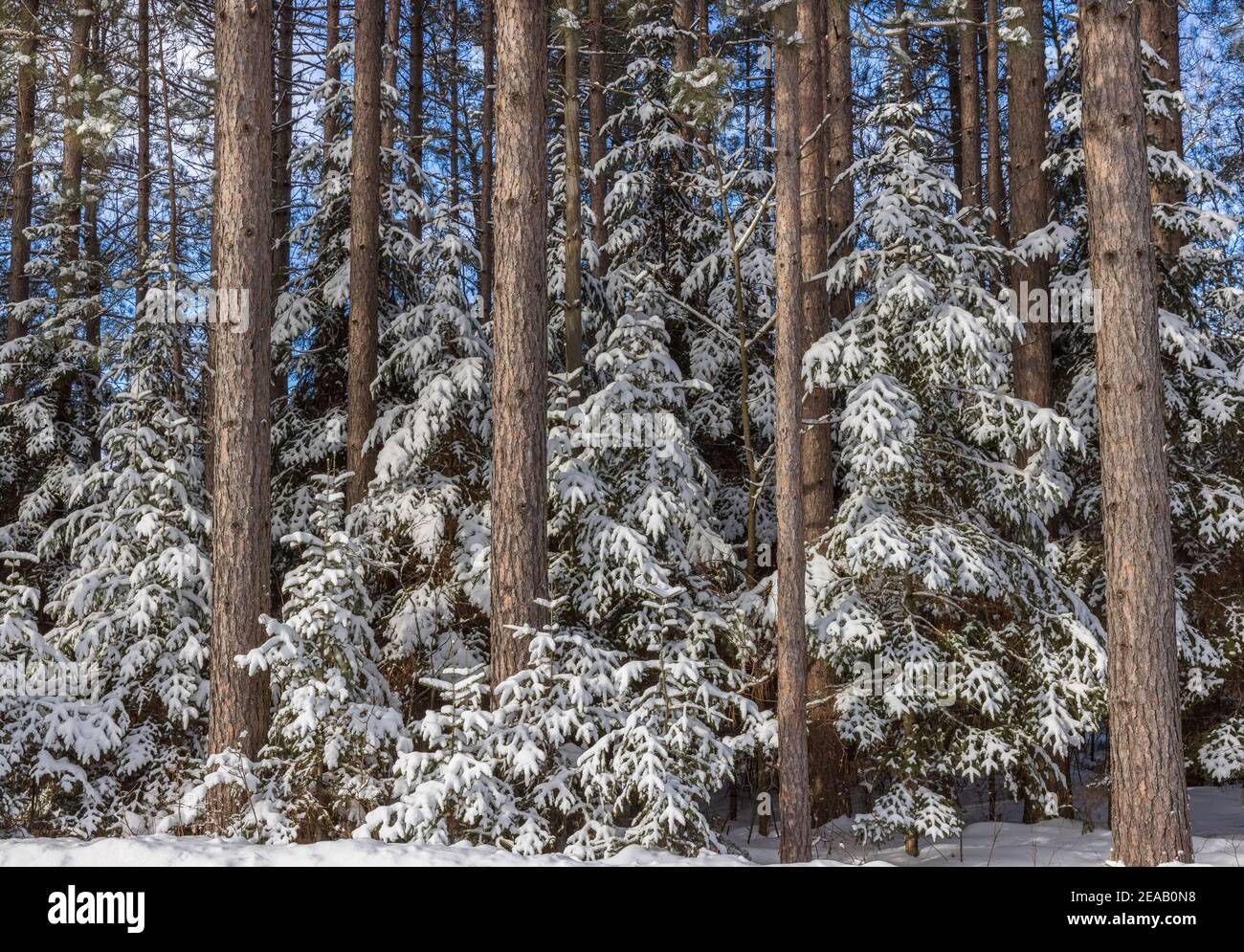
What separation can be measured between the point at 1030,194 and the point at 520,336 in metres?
6.73

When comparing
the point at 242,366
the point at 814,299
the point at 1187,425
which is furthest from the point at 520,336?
the point at 1187,425

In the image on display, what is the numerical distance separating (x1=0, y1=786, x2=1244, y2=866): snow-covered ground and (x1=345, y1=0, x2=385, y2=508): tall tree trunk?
5.28 m

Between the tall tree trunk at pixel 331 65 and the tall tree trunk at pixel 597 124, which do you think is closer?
the tall tree trunk at pixel 331 65

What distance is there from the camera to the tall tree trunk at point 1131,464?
6.78 metres

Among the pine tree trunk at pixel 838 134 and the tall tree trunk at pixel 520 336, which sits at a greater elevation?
the pine tree trunk at pixel 838 134

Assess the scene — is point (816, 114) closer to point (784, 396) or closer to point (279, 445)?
point (784, 396)

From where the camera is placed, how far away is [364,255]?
1142 centimetres

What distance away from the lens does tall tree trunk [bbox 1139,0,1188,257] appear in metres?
11.7

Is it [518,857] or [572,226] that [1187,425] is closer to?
[572,226]

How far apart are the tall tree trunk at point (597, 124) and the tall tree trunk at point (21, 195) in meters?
7.90

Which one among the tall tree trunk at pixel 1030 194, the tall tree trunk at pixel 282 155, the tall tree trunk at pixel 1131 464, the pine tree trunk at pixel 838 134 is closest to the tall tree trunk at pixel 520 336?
the pine tree trunk at pixel 838 134

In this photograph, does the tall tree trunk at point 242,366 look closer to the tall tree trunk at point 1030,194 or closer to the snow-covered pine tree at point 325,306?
the snow-covered pine tree at point 325,306
